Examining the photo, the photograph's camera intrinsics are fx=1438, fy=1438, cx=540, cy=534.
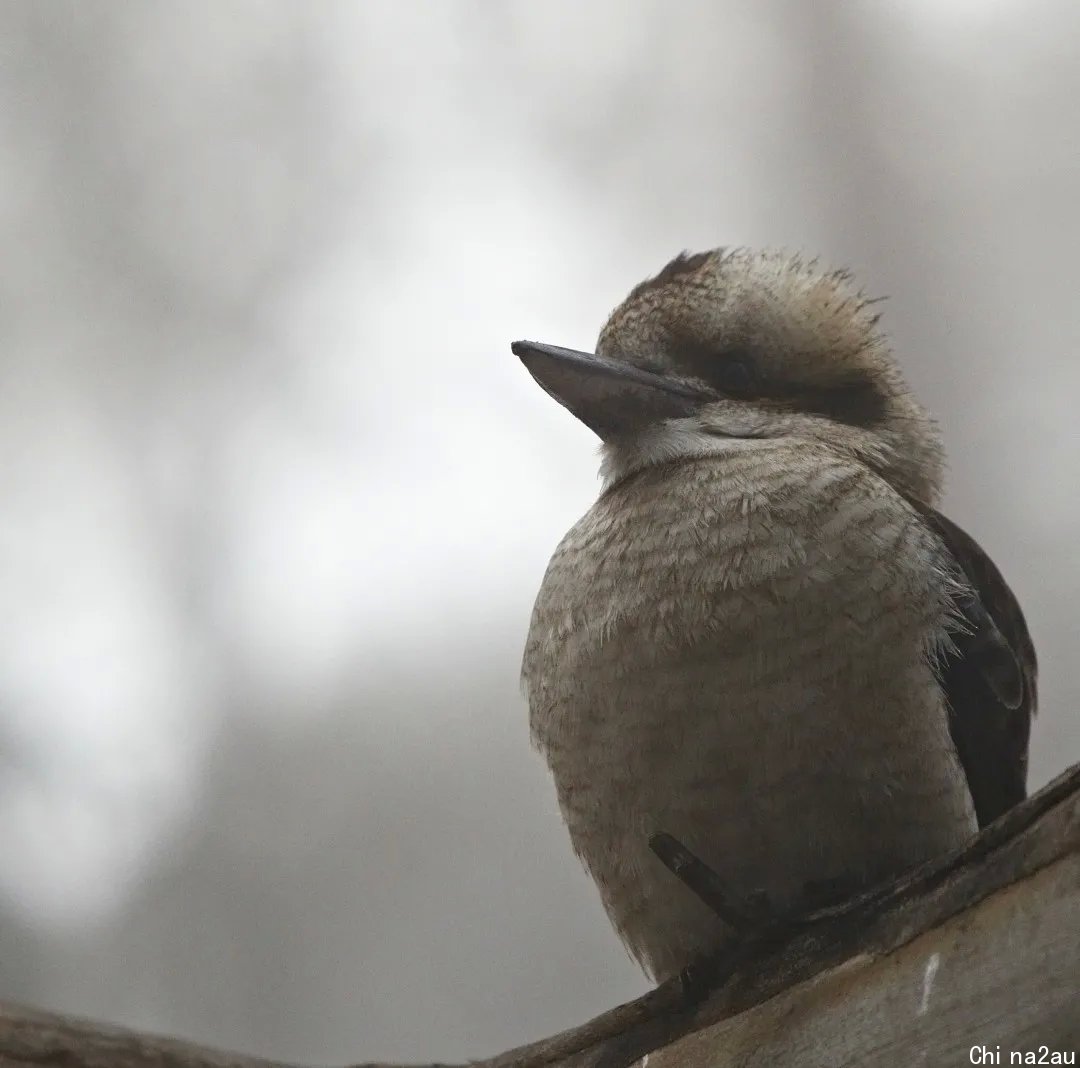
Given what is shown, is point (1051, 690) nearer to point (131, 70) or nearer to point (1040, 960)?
point (1040, 960)

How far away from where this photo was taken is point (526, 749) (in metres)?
2.38

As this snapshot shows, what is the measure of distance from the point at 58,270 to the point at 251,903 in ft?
3.54

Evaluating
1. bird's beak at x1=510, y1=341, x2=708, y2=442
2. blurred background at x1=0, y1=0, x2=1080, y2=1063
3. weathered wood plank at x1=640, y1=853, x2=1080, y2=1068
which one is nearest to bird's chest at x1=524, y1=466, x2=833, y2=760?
bird's beak at x1=510, y1=341, x2=708, y2=442

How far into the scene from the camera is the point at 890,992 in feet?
3.06

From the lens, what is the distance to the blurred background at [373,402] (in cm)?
218

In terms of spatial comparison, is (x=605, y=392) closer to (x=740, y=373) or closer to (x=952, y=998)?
(x=740, y=373)

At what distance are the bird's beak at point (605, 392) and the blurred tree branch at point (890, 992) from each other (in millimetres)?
559

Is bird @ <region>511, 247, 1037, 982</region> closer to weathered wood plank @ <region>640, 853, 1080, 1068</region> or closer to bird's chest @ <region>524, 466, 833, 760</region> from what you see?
bird's chest @ <region>524, 466, 833, 760</region>

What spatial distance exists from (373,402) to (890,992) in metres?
1.74

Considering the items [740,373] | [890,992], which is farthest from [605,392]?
[890,992]

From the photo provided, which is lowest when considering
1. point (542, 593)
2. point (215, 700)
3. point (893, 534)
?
point (893, 534)

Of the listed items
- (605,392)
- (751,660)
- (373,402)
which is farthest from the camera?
(373,402)

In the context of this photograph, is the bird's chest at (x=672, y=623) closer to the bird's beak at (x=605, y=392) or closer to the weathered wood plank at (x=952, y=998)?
the bird's beak at (x=605, y=392)

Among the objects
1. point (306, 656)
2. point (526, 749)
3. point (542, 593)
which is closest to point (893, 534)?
point (542, 593)
